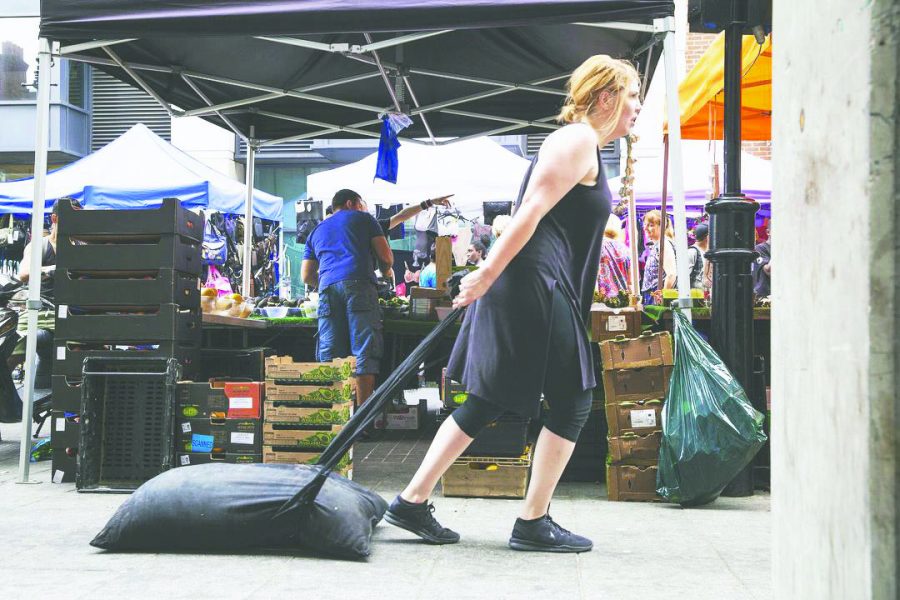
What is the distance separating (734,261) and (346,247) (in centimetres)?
339

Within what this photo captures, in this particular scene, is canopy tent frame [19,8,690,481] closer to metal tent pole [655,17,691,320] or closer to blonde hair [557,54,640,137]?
metal tent pole [655,17,691,320]

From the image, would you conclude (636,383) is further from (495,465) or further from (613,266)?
(613,266)

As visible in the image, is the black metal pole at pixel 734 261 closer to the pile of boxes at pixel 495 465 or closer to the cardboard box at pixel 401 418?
the pile of boxes at pixel 495 465

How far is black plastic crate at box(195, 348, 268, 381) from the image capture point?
24.6ft

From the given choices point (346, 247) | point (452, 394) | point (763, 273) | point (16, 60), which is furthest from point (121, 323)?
point (16, 60)

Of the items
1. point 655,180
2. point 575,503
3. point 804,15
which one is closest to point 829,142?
point 804,15

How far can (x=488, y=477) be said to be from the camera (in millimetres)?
6043

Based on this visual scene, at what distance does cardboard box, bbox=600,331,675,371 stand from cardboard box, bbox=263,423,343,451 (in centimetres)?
171

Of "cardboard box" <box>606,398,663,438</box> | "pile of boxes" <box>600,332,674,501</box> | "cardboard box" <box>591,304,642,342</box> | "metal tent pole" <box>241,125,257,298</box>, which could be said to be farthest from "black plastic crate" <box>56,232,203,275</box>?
"metal tent pole" <box>241,125,257,298</box>

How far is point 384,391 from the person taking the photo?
13.9 ft

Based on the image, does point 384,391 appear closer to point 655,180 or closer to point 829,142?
point 829,142

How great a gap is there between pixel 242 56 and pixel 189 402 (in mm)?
3262

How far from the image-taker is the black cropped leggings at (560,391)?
425 cm

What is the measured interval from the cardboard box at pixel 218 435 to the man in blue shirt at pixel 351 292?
1.99m
